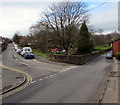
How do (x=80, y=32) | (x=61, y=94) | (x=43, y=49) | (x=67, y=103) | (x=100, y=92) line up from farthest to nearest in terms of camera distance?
(x=43, y=49), (x=80, y=32), (x=100, y=92), (x=61, y=94), (x=67, y=103)

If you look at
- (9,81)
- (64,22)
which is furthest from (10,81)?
(64,22)

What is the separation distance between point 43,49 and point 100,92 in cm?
4152

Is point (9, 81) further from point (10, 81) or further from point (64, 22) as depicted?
point (64, 22)

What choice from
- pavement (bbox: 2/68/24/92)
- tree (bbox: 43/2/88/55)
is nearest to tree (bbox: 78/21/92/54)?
tree (bbox: 43/2/88/55)

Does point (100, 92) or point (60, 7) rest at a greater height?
point (60, 7)

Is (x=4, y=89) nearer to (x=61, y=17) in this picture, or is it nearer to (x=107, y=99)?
(x=107, y=99)

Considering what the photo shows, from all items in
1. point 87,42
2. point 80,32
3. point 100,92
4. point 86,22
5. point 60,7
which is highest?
point 60,7

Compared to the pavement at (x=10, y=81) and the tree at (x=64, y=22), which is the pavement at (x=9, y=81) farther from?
the tree at (x=64, y=22)

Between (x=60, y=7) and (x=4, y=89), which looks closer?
(x=4, y=89)

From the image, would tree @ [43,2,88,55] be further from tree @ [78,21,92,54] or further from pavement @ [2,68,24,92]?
pavement @ [2,68,24,92]

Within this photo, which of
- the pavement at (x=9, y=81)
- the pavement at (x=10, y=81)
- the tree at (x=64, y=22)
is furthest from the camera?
the tree at (x=64, y=22)

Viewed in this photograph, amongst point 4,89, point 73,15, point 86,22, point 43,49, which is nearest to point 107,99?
point 4,89

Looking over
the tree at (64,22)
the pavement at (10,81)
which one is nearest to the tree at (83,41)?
the tree at (64,22)

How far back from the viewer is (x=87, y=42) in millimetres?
33875
